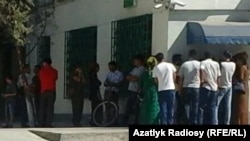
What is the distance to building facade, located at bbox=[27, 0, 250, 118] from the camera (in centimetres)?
1783

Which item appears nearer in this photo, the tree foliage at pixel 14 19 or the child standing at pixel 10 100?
the tree foliage at pixel 14 19

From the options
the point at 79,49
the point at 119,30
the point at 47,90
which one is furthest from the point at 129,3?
the point at 79,49

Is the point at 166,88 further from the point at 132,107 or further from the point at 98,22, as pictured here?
the point at 98,22

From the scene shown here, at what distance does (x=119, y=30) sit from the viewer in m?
20.8

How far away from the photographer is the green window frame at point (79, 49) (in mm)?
22438

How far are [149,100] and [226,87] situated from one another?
1.72 meters

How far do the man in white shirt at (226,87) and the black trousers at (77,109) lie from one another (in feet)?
14.4

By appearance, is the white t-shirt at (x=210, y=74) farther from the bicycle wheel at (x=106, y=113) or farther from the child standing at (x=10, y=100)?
the child standing at (x=10, y=100)

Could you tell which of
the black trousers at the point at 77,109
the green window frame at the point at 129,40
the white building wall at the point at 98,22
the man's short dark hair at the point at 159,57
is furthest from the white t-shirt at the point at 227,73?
the black trousers at the point at 77,109

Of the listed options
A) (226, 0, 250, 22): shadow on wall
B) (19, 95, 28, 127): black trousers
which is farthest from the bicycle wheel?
(226, 0, 250, 22): shadow on wall

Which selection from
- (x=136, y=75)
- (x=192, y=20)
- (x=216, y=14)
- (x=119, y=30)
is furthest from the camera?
(x=119, y=30)

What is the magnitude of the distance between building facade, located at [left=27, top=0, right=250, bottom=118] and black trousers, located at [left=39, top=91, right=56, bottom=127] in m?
1.95

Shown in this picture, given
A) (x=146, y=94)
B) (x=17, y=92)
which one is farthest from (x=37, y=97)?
(x=146, y=94)

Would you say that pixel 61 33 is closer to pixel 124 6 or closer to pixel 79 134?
pixel 124 6
